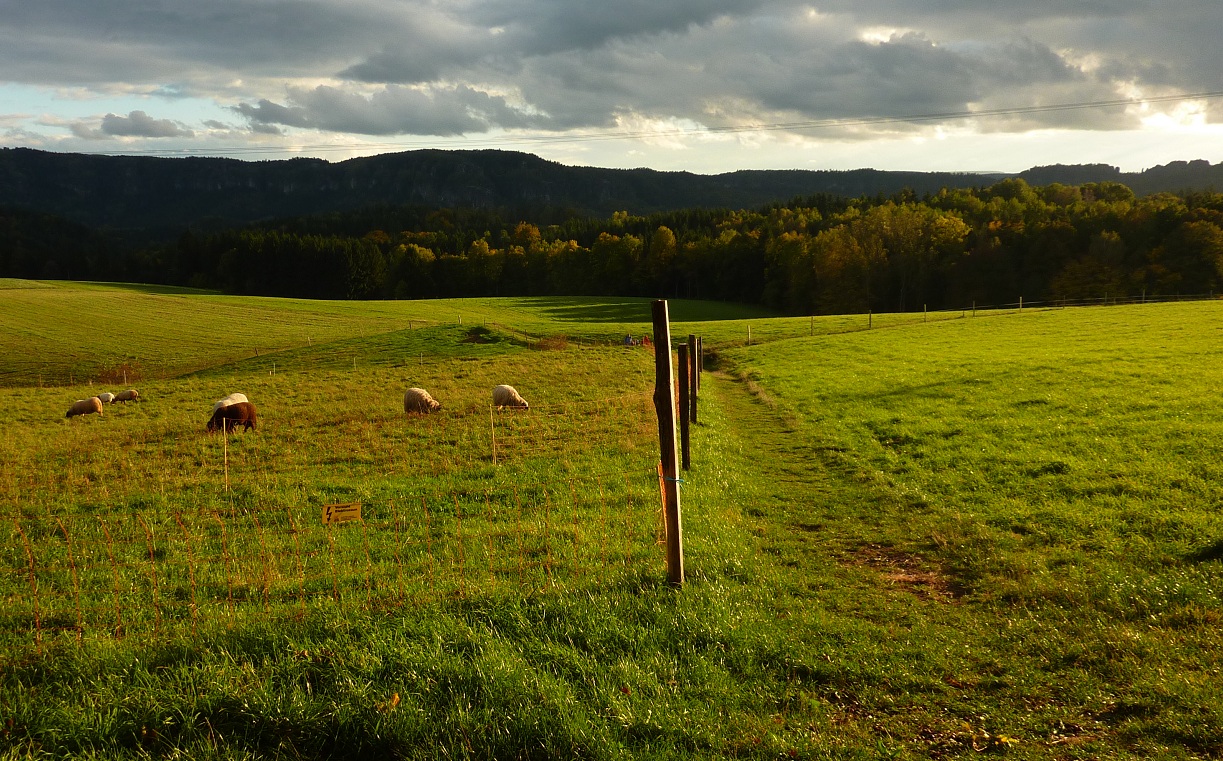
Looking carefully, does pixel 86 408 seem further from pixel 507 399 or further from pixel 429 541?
pixel 429 541

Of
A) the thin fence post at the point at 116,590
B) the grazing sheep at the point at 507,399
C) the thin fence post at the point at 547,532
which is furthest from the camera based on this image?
the grazing sheep at the point at 507,399

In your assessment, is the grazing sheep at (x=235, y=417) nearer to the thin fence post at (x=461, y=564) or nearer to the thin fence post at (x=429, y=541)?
the thin fence post at (x=429, y=541)

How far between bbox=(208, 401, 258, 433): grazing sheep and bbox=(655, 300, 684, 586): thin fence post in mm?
17346

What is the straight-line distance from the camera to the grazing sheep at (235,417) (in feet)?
71.9

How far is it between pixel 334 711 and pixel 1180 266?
105 meters

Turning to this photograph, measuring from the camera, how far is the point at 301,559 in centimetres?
944

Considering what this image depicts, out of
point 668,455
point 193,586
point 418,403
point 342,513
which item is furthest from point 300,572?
point 418,403

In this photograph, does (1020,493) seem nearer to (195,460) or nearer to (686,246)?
(195,460)

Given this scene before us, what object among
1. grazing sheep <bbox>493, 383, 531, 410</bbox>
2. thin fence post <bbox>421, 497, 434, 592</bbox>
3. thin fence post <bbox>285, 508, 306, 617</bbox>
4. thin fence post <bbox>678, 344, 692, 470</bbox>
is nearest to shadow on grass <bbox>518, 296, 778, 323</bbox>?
grazing sheep <bbox>493, 383, 531, 410</bbox>

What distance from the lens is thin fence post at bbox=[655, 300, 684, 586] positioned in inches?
326

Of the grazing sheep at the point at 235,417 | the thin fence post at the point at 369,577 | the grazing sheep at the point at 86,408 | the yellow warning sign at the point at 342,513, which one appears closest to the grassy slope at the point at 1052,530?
the thin fence post at the point at 369,577

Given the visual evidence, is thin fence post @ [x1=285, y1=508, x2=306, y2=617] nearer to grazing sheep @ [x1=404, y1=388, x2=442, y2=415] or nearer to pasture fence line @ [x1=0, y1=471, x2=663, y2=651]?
pasture fence line @ [x1=0, y1=471, x2=663, y2=651]

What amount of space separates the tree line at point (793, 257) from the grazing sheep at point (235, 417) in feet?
220

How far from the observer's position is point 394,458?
1652 centimetres
